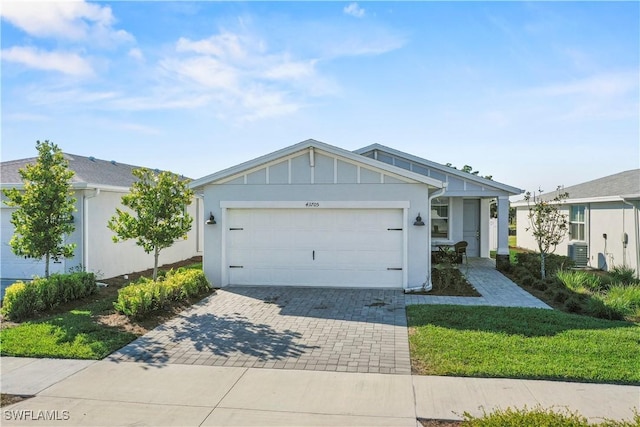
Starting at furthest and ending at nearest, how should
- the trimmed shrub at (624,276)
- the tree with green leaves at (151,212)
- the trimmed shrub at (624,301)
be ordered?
the trimmed shrub at (624,276)
the tree with green leaves at (151,212)
the trimmed shrub at (624,301)

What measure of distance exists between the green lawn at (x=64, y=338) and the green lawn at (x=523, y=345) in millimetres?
4899

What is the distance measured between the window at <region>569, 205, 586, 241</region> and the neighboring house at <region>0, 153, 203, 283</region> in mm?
17401

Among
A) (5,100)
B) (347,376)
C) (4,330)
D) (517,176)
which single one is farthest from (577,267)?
(5,100)

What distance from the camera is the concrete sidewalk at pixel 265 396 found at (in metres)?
4.39

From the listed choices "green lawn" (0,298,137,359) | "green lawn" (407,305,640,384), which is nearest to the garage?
"green lawn" (407,305,640,384)

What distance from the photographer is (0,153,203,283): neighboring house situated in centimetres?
1204

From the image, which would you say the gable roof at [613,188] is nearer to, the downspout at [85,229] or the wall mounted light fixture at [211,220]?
the wall mounted light fixture at [211,220]

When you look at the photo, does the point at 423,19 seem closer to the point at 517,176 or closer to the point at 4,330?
the point at 4,330

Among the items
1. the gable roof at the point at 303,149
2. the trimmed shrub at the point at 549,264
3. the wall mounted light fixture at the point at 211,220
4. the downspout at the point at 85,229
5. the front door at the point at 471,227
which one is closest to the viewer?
the gable roof at the point at 303,149

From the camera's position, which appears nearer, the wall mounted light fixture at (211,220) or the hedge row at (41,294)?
the hedge row at (41,294)

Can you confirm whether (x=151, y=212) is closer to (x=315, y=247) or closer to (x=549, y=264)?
(x=315, y=247)

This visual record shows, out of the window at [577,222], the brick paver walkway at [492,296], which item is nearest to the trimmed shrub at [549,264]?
the brick paver walkway at [492,296]

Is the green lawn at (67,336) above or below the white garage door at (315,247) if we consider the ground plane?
below

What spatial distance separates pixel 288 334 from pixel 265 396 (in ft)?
8.10
